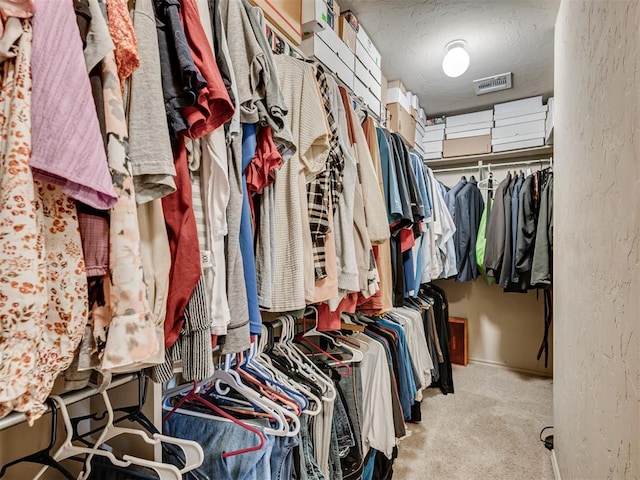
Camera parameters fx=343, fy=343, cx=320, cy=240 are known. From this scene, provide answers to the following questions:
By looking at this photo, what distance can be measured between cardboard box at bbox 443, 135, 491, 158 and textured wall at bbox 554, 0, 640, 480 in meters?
1.49

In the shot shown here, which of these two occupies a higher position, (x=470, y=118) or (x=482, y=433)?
(x=470, y=118)

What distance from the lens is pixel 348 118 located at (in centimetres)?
128

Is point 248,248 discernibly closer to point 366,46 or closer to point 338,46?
point 338,46

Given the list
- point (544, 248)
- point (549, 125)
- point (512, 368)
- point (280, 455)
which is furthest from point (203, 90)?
point (512, 368)

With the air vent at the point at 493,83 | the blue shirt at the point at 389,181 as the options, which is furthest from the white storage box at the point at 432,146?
the blue shirt at the point at 389,181

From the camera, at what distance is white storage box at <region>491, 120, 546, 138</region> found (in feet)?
8.70

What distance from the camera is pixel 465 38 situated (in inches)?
82.4

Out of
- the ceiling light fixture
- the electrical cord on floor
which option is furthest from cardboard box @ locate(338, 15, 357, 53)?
the electrical cord on floor

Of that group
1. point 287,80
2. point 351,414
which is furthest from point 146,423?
point 287,80

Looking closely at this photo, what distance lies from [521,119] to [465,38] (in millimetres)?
1004

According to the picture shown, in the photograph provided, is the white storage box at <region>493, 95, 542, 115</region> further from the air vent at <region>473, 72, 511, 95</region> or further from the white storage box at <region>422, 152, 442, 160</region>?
the white storage box at <region>422, 152, 442, 160</region>

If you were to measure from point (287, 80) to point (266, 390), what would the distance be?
903mm

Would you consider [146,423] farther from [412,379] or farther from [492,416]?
[492,416]

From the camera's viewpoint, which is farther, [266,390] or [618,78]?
[266,390]
